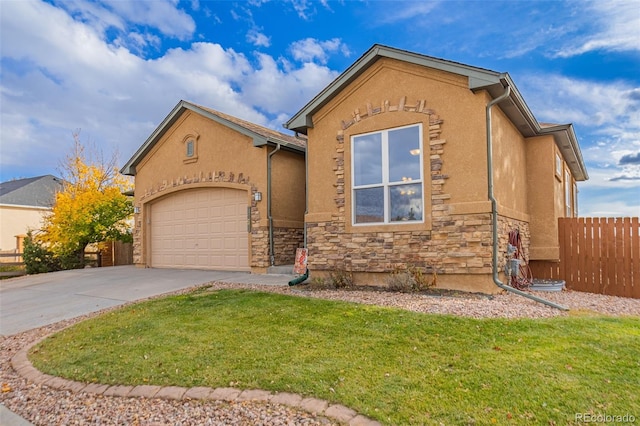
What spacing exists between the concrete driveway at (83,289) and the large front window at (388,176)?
9.65ft

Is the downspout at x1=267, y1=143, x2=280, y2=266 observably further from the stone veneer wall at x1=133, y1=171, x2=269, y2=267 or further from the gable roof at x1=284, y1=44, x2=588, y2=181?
the gable roof at x1=284, y1=44, x2=588, y2=181

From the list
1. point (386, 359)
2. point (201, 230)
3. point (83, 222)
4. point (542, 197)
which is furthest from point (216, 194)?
point (386, 359)

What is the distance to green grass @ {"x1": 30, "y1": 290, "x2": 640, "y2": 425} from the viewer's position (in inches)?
121

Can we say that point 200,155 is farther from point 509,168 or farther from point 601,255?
point 601,255

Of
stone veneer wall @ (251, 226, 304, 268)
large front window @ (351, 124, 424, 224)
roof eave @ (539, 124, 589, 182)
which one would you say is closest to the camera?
large front window @ (351, 124, 424, 224)

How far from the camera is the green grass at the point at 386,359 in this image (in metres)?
3.08

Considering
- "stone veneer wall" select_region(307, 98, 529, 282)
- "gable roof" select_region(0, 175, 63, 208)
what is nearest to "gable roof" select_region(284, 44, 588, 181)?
"stone veneer wall" select_region(307, 98, 529, 282)

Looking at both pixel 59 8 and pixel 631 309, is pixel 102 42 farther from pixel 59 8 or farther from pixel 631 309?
pixel 631 309

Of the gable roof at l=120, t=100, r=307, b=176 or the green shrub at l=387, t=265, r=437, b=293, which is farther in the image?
the gable roof at l=120, t=100, r=307, b=176

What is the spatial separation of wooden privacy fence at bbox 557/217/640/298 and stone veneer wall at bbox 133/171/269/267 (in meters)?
7.93

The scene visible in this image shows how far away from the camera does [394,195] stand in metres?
8.19

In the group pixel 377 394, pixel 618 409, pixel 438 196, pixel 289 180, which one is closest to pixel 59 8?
pixel 289 180

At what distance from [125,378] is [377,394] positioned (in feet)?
8.87

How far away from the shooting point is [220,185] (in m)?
12.3
